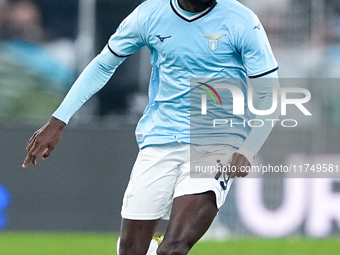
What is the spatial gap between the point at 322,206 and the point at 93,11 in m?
3.32

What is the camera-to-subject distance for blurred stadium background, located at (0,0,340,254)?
7531 mm

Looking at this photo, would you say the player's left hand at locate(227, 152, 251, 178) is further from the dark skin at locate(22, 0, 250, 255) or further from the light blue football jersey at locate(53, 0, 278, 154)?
the light blue football jersey at locate(53, 0, 278, 154)

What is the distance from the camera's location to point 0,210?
7668mm

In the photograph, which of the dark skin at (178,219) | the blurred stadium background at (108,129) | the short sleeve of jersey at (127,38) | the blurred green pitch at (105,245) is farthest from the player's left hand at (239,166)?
the blurred stadium background at (108,129)

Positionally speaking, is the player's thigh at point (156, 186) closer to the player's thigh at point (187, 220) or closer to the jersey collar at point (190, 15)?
the player's thigh at point (187, 220)

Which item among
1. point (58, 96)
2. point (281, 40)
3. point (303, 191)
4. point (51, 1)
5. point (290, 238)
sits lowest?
point (290, 238)

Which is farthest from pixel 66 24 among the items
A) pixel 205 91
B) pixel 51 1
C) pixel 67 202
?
pixel 205 91

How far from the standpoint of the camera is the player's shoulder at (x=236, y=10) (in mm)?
4043

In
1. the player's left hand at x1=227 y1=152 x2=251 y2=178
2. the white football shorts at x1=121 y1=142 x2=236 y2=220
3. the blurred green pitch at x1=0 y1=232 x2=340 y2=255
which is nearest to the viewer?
the player's left hand at x1=227 y1=152 x2=251 y2=178

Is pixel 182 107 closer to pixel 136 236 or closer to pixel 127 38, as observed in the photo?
pixel 127 38

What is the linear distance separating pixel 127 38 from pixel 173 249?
1.37m

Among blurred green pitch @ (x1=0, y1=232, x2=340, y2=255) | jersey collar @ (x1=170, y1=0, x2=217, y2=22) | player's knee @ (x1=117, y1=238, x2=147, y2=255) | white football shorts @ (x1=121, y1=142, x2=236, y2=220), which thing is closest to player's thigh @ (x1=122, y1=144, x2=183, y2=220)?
white football shorts @ (x1=121, y1=142, x2=236, y2=220)

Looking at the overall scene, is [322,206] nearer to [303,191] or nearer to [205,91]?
[303,191]

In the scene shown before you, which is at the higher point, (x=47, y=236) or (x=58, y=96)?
(x=58, y=96)
